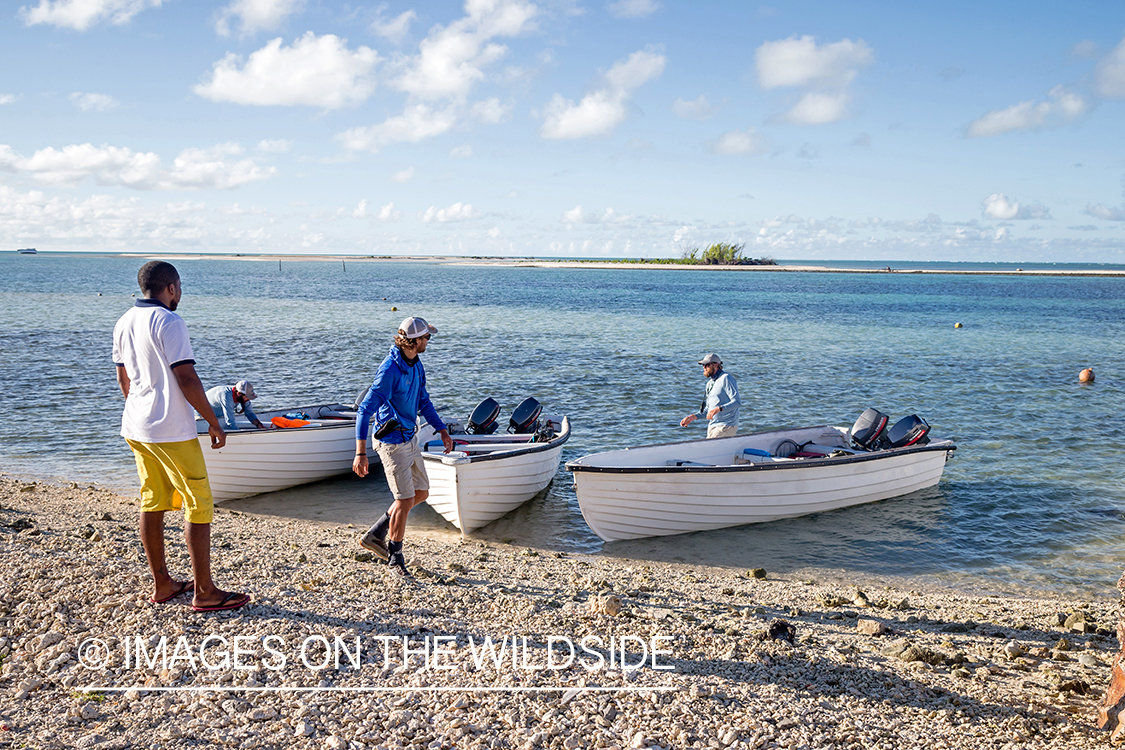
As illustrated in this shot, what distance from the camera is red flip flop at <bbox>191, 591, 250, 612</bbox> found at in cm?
514

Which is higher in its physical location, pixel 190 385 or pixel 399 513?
pixel 190 385

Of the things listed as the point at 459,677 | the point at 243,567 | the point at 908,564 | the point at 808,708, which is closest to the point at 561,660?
the point at 459,677

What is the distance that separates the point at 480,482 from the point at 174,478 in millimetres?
5076

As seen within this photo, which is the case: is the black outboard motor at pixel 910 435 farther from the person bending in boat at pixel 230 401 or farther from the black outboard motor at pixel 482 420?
the person bending in boat at pixel 230 401

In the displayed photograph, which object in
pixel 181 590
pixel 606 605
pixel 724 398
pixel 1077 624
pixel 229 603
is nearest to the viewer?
pixel 229 603

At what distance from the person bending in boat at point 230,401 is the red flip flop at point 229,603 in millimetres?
5721

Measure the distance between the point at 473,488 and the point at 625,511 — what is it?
1945mm

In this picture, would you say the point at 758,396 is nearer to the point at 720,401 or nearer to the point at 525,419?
the point at 525,419

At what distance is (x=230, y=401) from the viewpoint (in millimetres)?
10484

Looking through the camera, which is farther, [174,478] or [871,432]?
[871,432]

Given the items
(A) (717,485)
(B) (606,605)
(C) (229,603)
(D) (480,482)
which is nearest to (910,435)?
(A) (717,485)

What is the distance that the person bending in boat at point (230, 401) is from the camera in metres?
10.4

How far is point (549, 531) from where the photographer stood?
1023cm

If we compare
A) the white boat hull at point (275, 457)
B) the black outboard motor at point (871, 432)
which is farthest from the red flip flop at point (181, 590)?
the black outboard motor at point (871, 432)
